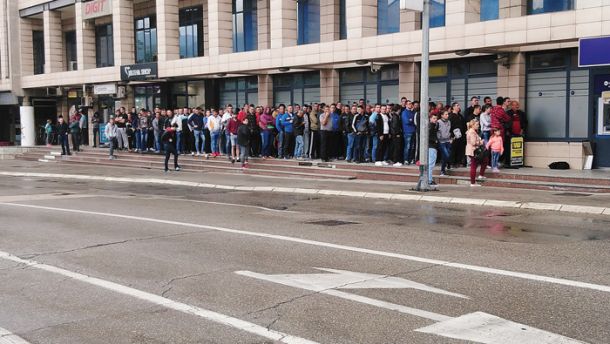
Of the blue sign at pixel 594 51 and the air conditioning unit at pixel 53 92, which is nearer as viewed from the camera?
the blue sign at pixel 594 51

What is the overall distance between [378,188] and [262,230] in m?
7.39

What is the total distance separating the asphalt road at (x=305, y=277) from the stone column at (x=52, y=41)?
3017 centimetres

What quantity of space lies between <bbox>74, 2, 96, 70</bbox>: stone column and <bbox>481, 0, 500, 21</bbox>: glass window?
2497 centimetres

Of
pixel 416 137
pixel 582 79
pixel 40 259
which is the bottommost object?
pixel 40 259

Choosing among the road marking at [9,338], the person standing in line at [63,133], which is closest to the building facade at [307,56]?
the person standing in line at [63,133]

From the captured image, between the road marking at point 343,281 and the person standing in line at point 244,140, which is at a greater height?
the person standing in line at point 244,140

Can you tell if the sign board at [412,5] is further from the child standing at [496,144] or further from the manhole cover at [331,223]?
the manhole cover at [331,223]

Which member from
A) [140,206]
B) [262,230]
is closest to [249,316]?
[262,230]

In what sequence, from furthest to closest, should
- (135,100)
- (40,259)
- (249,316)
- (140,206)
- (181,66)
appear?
(135,100) → (181,66) → (140,206) → (40,259) → (249,316)

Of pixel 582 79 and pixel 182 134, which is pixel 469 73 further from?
pixel 182 134

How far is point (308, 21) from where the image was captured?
28.1 metres

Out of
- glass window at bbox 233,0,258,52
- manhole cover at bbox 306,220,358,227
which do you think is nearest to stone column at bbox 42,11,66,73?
glass window at bbox 233,0,258,52

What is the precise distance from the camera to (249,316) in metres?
6.33

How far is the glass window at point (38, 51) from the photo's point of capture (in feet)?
147
